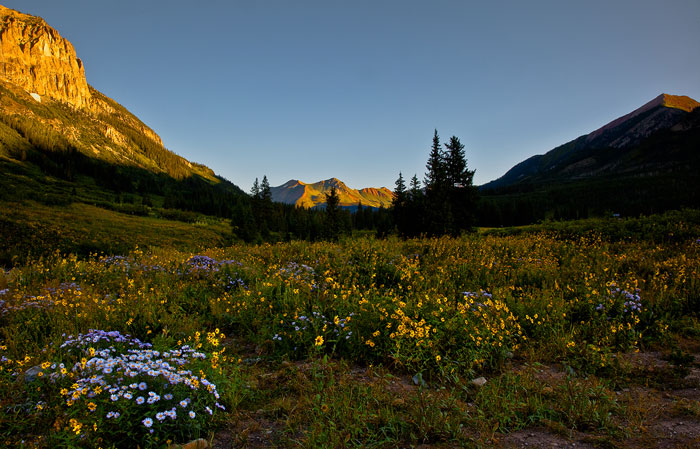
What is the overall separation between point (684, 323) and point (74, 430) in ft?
29.0

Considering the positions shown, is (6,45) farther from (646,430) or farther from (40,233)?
(646,430)

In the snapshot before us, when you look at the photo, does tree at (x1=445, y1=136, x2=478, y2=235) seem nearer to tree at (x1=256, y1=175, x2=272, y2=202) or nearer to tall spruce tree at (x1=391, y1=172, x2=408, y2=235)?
tall spruce tree at (x1=391, y1=172, x2=408, y2=235)

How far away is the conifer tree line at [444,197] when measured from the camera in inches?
1336

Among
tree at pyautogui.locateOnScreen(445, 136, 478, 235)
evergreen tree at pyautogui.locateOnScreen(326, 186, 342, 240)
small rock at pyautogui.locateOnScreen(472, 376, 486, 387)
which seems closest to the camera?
small rock at pyautogui.locateOnScreen(472, 376, 486, 387)

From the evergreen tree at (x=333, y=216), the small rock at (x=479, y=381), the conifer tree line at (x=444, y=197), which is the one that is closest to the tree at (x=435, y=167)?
the conifer tree line at (x=444, y=197)

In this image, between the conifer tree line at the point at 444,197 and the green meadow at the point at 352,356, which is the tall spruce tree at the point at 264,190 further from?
the green meadow at the point at 352,356

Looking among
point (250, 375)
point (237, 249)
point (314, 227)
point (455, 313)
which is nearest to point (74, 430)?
point (250, 375)

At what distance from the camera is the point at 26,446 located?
2.44m

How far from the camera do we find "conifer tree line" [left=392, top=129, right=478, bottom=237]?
111ft

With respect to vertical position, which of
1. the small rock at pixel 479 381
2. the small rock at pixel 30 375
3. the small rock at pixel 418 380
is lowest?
the small rock at pixel 479 381

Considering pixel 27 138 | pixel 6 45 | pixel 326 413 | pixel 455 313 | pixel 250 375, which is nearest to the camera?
pixel 326 413

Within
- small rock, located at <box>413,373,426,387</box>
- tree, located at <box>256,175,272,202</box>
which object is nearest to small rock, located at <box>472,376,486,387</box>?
small rock, located at <box>413,373,426,387</box>

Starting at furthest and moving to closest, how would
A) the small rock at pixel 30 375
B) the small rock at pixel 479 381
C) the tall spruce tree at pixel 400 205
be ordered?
1. the tall spruce tree at pixel 400 205
2. the small rock at pixel 479 381
3. the small rock at pixel 30 375

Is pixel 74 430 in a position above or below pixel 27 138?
below
